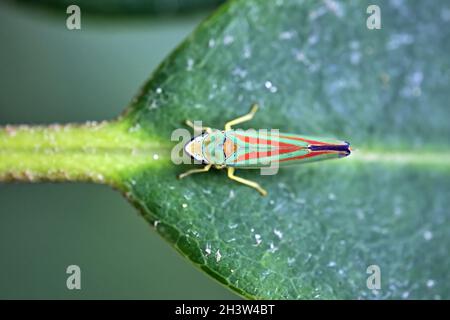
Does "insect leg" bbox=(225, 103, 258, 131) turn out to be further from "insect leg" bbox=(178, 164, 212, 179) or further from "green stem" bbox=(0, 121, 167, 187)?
"green stem" bbox=(0, 121, 167, 187)

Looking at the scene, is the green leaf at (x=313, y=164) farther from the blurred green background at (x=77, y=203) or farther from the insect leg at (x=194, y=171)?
the blurred green background at (x=77, y=203)

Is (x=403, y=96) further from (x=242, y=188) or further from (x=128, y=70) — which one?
(x=128, y=70)

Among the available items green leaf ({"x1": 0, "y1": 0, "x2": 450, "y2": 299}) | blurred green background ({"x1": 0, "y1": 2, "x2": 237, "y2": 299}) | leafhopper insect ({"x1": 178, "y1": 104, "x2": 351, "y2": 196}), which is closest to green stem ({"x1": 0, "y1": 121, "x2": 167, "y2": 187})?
green leaf ({"x1": 0, "y1": 0, "x2": 450, "y2": 299})

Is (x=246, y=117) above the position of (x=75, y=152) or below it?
above

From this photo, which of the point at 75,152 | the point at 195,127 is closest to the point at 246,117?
the point at 195,127

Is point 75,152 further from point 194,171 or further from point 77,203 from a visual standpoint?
point 77,203

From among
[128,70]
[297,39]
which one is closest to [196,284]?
[128,70]

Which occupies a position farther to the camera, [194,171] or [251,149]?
[251,149]

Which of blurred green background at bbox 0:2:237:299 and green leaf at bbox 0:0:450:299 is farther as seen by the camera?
blurred green background at bbox 0:2:237:299
